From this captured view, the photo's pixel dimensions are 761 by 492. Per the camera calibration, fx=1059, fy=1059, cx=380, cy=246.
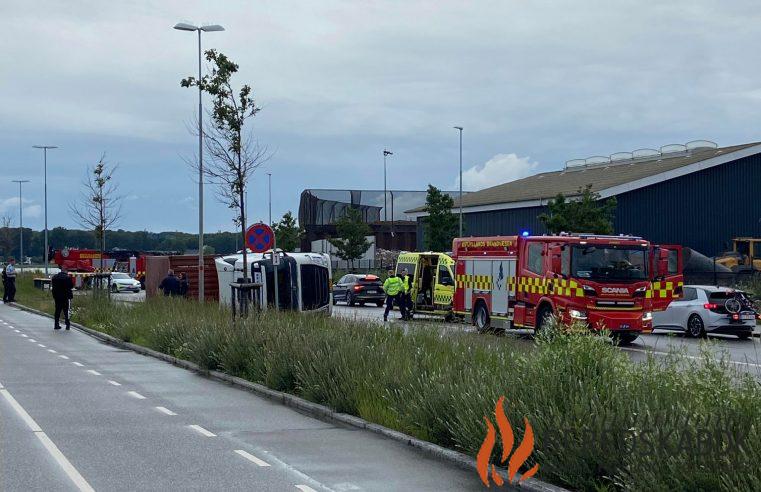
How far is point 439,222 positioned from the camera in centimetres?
6097

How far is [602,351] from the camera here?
9.73 meters

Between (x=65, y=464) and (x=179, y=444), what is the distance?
1436 mm

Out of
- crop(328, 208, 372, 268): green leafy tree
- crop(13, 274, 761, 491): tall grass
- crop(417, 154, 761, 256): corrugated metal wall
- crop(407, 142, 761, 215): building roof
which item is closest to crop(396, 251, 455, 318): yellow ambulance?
crop(407, 142, 761, 215): building roof

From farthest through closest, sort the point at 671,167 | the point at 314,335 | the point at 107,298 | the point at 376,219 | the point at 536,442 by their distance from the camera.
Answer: the point at 376,219
the point at 671,167
the point at 107,298
the point at 314,335
the point at 536,442

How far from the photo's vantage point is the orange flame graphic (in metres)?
8.50

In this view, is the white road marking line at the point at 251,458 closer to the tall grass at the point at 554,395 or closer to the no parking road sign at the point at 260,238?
the tall grass at the point at 554,395

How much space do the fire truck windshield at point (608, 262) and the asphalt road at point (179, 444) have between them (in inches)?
398

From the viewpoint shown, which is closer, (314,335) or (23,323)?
(314,335)

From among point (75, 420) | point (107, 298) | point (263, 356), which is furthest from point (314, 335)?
point (107, 298)

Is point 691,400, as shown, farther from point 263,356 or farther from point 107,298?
point 107,298

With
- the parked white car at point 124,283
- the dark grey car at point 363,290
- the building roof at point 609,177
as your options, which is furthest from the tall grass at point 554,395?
the parked white car at point 124,283

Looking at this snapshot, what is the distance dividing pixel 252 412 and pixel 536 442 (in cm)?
551

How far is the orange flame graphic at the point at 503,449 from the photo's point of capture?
8.50 meters

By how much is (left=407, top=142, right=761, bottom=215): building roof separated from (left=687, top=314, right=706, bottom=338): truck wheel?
22080mm
